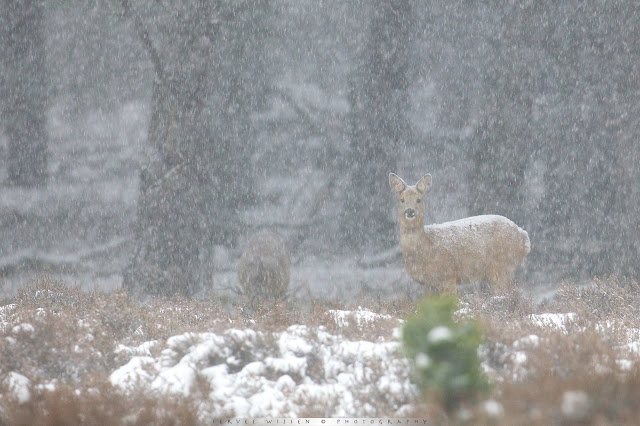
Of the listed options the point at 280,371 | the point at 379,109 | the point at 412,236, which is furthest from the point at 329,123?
the point at 280,371

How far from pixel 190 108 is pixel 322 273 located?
342 centimetres

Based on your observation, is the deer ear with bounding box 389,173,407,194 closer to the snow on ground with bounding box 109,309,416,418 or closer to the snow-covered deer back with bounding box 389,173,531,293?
the snow-covered deer back with bounding box 389,173,531,293

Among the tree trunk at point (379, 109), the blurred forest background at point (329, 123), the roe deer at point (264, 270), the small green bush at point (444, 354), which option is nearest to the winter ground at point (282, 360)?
the small green bush at point (444, 354)

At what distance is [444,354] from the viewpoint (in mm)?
4359

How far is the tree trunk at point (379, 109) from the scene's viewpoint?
12367mm

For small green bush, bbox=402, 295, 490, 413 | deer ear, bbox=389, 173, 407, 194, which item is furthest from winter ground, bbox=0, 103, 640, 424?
deer ear, bbox=389, 173, 407, 194

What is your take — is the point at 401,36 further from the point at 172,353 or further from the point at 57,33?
the point at 172,353

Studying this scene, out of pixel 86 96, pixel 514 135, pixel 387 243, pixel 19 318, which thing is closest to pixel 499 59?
pixel 514 135

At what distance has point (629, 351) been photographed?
5660 millimetres

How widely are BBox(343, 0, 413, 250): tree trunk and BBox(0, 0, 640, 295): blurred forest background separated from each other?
24 mm

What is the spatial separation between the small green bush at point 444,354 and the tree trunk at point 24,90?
9.87m

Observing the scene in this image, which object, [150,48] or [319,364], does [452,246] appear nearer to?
[319,364]

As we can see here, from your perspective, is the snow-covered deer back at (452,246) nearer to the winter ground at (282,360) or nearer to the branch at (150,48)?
the winter ground at (282,360)

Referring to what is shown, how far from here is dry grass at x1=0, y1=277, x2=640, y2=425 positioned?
13.5 ft
